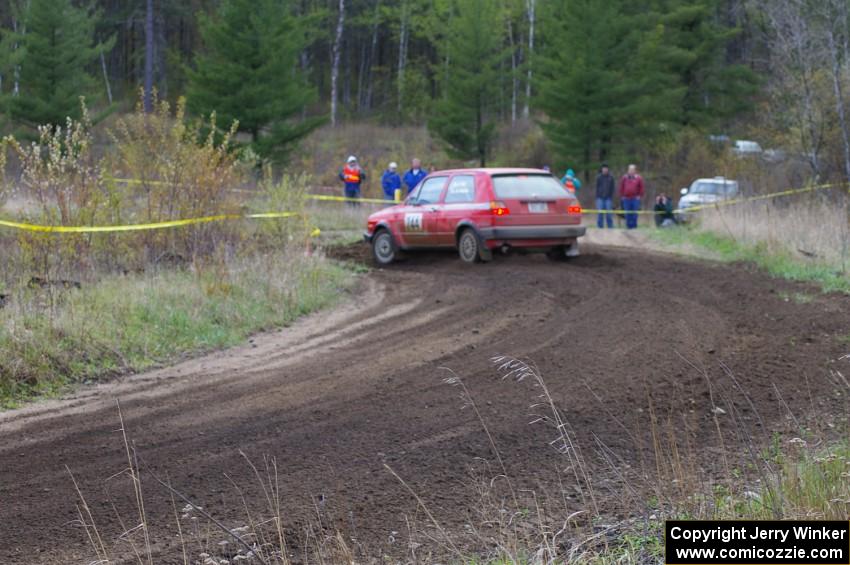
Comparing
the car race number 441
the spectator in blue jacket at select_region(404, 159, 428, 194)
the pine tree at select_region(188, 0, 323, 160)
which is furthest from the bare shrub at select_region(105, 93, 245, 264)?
the pine tree at select_region(188, 0, 323, 160)

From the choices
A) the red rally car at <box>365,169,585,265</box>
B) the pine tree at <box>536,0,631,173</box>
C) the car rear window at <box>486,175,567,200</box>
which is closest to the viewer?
the red rally car at <box>365,169,585,265</box>

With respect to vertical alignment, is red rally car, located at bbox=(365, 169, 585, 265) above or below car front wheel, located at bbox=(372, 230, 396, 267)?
above

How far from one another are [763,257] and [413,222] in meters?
5.97

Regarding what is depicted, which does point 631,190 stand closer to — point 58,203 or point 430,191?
point 430,191

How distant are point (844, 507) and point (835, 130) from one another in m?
22.2

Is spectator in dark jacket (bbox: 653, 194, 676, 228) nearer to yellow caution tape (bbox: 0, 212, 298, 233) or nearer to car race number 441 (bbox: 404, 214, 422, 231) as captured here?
car race number 441 (bbox: 404, 214, 422, 231)

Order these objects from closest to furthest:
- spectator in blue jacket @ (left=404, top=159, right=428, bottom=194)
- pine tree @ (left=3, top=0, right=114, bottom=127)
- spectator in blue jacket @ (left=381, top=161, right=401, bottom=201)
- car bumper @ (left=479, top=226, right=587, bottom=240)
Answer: car bumper @ (left=479, top=226, right=587, bottom=240) → spectator in blue jacket @ (left=404, top=159, right=428, bottom=194) → spectator in blue jacket @ (left=381, top=161, right=401, bottom=201) → pine tree @ (left=3, top=0, right=114, bottom=127)

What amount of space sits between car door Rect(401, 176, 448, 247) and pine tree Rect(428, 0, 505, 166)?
102 ft

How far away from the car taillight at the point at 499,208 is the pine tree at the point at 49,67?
25.9m

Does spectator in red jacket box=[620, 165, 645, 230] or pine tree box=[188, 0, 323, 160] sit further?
pine tree box=[188, 0, 323, 160]

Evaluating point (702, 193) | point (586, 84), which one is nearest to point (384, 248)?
point (702, 193)

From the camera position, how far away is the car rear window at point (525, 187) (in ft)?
57.0

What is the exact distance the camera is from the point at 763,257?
1769 cm

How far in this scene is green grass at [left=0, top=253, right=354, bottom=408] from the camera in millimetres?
9125
